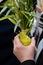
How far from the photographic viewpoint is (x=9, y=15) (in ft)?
2.43

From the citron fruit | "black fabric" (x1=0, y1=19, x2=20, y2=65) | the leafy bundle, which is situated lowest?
"black fabric" (x1=0, y1=19, x2=20, y2=65)

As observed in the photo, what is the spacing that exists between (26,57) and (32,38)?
0.34 feet

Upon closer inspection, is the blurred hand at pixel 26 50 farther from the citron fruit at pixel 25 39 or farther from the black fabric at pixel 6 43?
the black fabric at pixel 6 43

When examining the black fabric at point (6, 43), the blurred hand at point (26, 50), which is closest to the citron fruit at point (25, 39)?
the blurred hand at point (26, 50)

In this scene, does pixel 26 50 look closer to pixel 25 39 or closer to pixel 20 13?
pixel 25 39

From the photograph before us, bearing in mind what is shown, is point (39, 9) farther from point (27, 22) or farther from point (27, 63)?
point (27, 63)

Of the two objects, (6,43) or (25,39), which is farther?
(6,43)

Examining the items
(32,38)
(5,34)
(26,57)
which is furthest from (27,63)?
(5,34)

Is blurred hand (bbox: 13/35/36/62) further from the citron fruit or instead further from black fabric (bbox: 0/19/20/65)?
black fabric (bbox: 0/19/20/65)

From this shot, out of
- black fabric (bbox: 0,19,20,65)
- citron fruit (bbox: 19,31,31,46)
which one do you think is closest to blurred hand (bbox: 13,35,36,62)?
citron fruit (bbox: 19,31,31,46)

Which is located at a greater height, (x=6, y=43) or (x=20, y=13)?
(x=20, y=13)

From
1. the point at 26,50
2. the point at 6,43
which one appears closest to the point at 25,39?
the point at 26,50

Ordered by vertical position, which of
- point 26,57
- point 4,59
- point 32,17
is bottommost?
point 4,59

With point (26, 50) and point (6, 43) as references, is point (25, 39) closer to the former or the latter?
point (26, 50)
